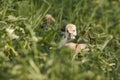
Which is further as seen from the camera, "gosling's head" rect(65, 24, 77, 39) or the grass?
"gosling's head" rect(65, 24, 77, 39)

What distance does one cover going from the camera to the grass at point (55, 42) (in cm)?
180

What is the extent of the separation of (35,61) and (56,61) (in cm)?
16

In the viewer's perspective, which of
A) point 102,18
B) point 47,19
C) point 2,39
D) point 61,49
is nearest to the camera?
point 61,49

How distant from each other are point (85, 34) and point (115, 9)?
4.11ft

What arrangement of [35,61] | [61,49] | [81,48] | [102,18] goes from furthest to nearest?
[102,18] < [81,48] < [61,49] < [35,61]

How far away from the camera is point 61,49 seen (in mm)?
2064

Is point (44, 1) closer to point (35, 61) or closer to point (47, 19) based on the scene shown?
point (47, 19)

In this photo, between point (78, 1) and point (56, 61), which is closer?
point (56, 61)

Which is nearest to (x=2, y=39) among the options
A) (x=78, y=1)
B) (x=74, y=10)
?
(x=74, y=10)

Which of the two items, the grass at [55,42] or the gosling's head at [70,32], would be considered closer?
the grass at [55,42]

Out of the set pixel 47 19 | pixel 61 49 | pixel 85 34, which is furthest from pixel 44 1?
pixel 61 49

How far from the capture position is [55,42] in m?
2.71

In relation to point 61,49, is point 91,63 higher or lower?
lower

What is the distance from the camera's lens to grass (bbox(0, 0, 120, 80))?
1.80 meters
